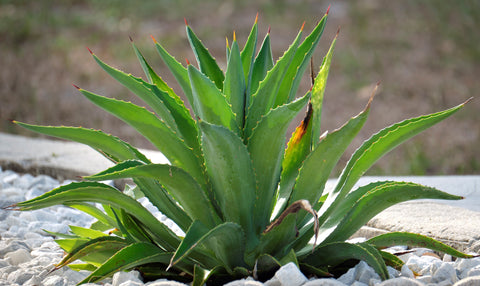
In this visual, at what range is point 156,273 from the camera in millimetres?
1506

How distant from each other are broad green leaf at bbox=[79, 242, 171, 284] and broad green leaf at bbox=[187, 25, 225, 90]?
19.5 inches

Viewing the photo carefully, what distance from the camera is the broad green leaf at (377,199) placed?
1.35 m

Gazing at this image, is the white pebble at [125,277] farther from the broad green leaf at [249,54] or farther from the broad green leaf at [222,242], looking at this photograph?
the broad green leaf at [249,54]

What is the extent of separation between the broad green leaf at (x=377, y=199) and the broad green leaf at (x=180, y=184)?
33 cm

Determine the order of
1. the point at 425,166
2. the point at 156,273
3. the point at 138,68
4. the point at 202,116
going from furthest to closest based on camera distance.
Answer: the point at 138,68
the point at 425,166
the point at 156,273
the point at 202,116

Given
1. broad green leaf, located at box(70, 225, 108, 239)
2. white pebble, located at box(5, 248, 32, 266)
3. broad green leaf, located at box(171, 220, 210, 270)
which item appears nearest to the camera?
broad green leaf, located at box(171, 220, 210, 270)

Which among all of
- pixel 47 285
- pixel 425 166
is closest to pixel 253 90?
pixel 47 285

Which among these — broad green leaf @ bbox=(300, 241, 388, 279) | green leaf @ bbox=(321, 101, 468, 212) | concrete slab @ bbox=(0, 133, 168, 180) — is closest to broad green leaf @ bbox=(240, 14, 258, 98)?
green leaf @ bbox=(321, 101, 468, 212)

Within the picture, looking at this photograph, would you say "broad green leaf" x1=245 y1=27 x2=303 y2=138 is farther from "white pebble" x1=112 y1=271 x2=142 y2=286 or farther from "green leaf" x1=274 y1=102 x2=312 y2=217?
"white pebble" x1=112 y1=271 x2=142 y2=286

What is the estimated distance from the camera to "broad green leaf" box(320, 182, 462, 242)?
1.35 m

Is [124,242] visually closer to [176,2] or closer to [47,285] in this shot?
[47,285]

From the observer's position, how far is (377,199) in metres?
1.41

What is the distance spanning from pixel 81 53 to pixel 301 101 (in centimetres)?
637

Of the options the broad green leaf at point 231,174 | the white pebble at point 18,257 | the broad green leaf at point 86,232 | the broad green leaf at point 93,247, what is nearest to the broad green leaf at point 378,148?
the broad green leaf at point 231,174
